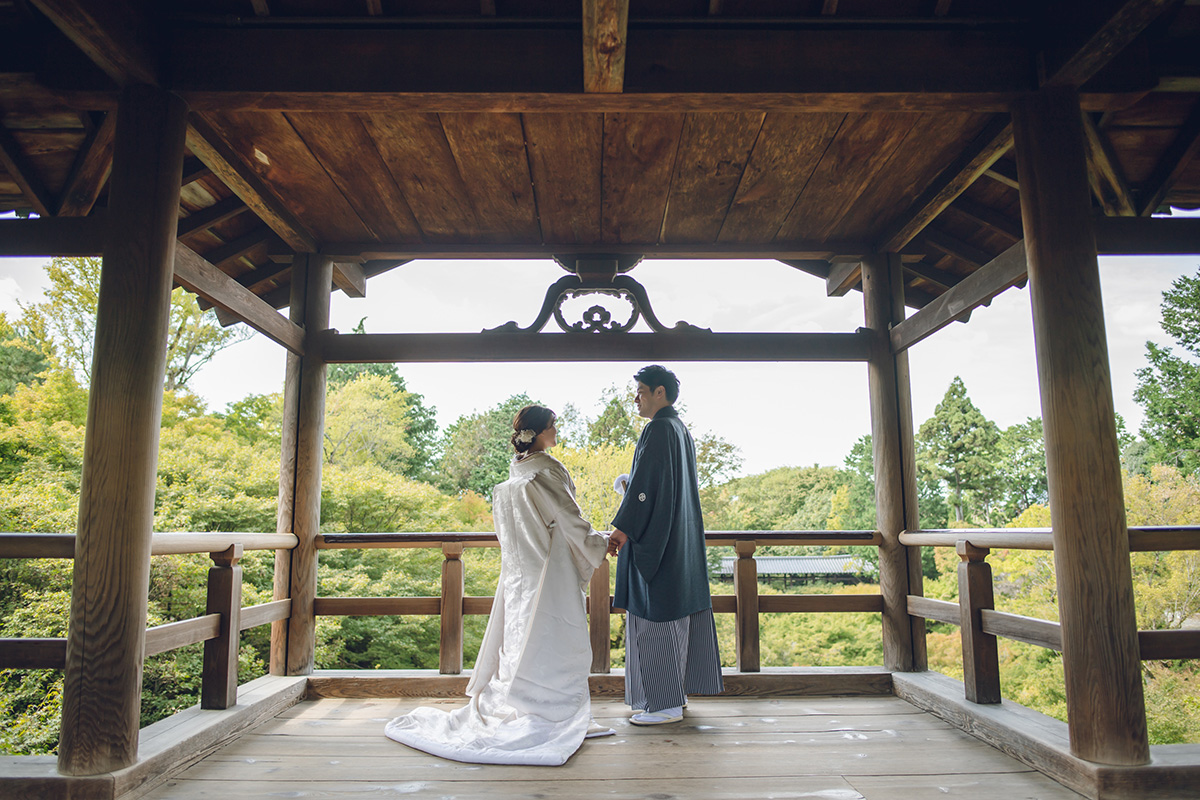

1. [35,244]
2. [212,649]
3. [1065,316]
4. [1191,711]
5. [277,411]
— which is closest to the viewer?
[1065,316]

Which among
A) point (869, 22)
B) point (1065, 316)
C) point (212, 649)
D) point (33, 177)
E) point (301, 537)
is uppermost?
point (869, 22)

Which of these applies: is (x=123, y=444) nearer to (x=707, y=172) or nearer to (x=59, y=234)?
(x=59, y=234)

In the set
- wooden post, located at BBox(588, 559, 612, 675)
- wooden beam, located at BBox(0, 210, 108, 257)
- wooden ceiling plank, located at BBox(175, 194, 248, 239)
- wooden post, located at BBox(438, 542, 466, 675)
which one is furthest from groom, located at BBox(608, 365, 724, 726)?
wooden ceiling plank, located at BBox(175, 194, 248, 239)

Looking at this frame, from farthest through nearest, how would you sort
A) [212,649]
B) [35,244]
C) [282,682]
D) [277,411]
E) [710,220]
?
[277,411] → [710,220] → [282,682] → [212,649] → [35,244]

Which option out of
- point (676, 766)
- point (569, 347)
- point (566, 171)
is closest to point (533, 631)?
point (676, 766)

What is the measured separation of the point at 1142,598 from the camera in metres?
10.4

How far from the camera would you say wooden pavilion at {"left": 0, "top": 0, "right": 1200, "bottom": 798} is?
2.22m

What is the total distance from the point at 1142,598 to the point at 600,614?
1044 centimetres

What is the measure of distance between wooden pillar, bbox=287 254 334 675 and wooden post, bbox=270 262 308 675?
0.7 inches

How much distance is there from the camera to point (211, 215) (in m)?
3.60

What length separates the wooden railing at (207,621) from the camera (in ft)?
7.70

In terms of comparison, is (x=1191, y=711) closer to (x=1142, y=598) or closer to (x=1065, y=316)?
(x=1142, y=598)

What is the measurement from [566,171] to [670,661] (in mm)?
2228

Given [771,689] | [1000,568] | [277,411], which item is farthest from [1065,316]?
[277,411]
